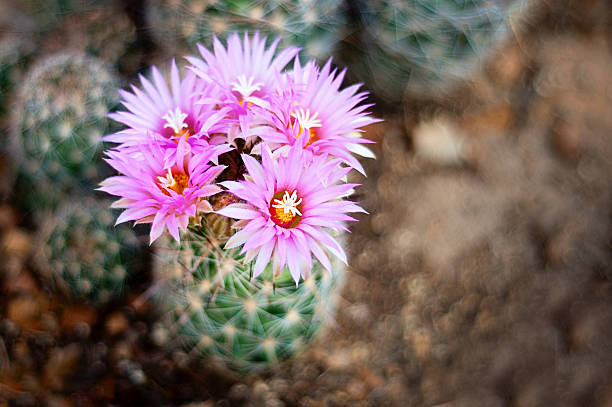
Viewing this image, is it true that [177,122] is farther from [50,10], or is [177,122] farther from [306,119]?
[50,10]

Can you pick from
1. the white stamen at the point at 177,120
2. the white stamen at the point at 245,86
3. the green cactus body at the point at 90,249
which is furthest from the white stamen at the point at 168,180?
the green cactus body at the point at 90,249

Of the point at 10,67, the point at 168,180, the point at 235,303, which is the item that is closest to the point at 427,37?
the point at 235,303

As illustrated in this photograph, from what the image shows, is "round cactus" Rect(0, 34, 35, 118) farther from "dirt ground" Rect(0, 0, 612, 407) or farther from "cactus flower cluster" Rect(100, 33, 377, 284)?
"cactus flower cluster" Rect(100, 33, 377, 284)

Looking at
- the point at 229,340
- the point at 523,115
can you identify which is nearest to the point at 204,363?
the point at 229,340

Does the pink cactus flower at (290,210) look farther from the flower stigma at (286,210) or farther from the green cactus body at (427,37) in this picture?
the green cactus body at (427,37)

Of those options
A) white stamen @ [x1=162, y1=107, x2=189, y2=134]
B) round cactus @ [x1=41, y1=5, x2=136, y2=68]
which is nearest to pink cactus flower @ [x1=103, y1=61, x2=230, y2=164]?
white stamen @ [x1=162, y1=107, x2=189, y2=134]

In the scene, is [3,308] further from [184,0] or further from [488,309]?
[488,309]
